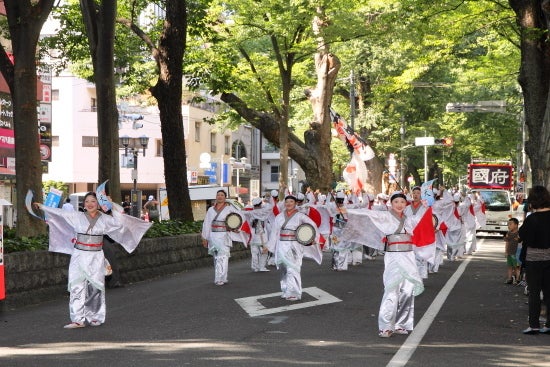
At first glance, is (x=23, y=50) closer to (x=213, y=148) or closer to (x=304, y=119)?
(x=304, y=119)

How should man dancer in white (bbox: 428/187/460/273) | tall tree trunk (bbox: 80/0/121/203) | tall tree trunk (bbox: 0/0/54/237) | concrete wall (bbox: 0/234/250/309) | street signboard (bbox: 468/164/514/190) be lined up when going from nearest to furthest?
concrete wall (bbox: 0/234/250/309) < tall tree trunk (bbox: 0/0/54/237) < tall tree trunk (bbox: 80/0/121/203) < man dancer in white (bbox: 428/187/460/273) < street signboard (bbox: 468/164/514/190)

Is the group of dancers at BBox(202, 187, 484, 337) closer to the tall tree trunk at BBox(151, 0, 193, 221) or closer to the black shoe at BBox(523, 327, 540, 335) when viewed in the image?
the black shoe at BBox(523, 327, 540, 335)

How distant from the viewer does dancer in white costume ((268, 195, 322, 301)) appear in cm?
1406

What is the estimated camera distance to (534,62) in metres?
19.0

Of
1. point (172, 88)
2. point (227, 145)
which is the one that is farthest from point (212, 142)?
point (172, 88)

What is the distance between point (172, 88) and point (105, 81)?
3.11m

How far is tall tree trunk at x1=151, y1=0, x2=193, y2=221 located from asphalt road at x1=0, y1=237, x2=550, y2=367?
6.60 meters

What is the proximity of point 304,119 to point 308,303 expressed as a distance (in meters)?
34.4

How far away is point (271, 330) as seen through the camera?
1055 cm

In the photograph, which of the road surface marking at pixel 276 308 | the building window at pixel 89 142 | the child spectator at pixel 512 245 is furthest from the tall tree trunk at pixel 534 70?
the building window at pixel 89 142

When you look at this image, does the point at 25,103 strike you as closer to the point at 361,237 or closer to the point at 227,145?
the point at 361,237

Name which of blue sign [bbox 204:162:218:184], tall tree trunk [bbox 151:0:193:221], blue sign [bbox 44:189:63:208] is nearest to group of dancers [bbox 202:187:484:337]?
tall tree trunk [bbox 151:0:193:221]

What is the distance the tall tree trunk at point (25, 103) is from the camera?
53.6ft

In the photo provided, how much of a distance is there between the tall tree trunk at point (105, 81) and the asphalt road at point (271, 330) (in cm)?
380
